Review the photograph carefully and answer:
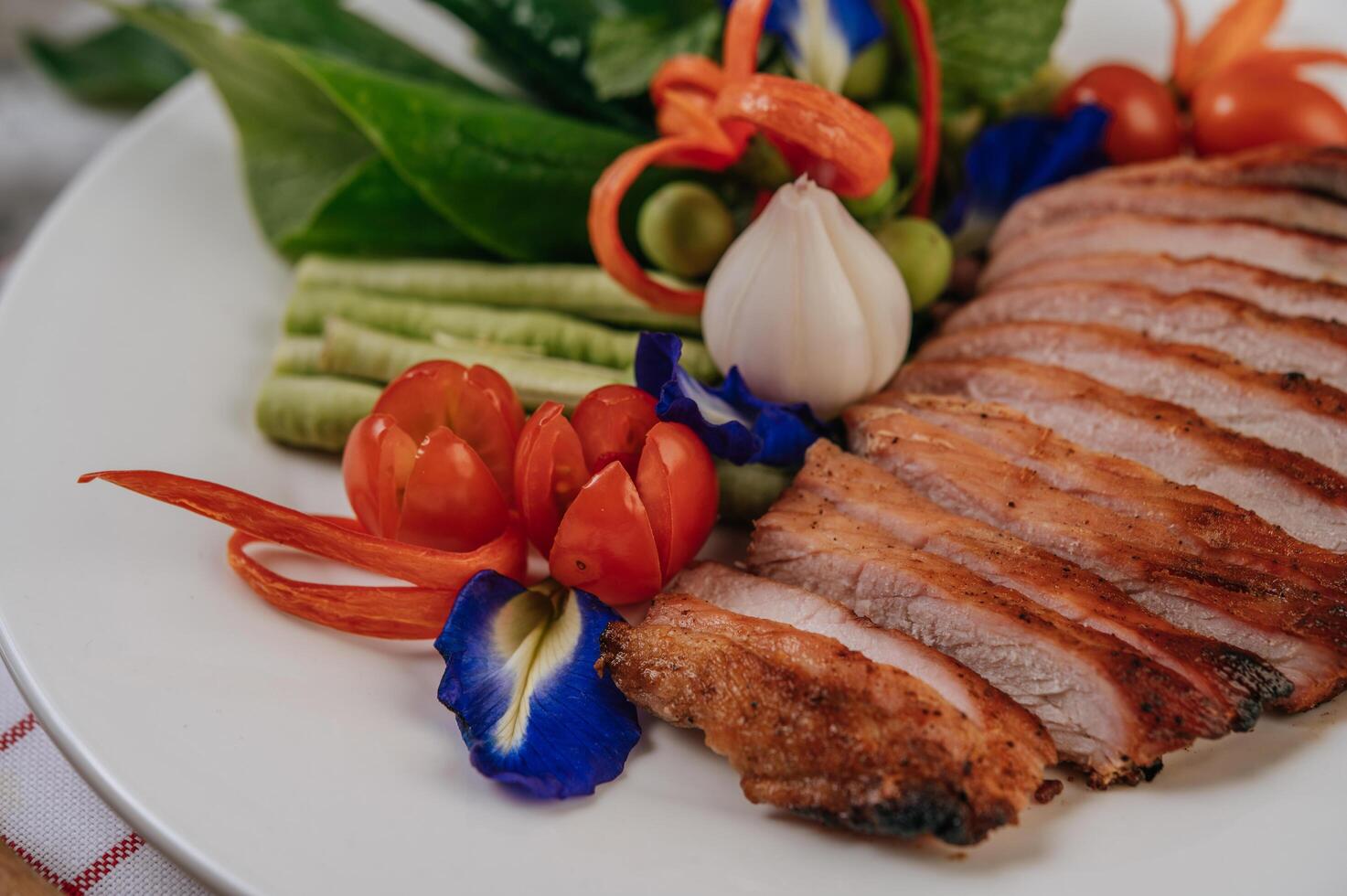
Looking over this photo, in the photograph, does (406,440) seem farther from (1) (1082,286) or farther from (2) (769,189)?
(1) (1082,286)

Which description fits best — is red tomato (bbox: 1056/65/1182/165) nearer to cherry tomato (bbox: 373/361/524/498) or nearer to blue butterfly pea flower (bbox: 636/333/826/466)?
blue butterfly pea flower (bbox: 636/333/826/466)

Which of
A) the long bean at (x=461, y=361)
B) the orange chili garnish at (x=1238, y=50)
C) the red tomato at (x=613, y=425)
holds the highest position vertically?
the orange chili garnish at (x=1238, y=50)

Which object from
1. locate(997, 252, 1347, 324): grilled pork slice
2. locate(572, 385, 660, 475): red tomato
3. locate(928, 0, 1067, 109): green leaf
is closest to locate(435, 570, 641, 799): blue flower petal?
locate(572, 385, 660, 475): red tomato

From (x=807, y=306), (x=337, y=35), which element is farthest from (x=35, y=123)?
(x=807, y=306)

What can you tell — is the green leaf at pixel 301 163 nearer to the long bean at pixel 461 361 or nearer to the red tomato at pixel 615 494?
the long bean at pixel 461 361

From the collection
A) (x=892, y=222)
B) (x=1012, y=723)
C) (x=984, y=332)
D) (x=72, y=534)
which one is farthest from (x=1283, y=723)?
(x=72, y=534)

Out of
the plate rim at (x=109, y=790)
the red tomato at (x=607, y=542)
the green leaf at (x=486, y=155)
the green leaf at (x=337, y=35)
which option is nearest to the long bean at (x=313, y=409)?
the red tomato at (x=607, y=542)
